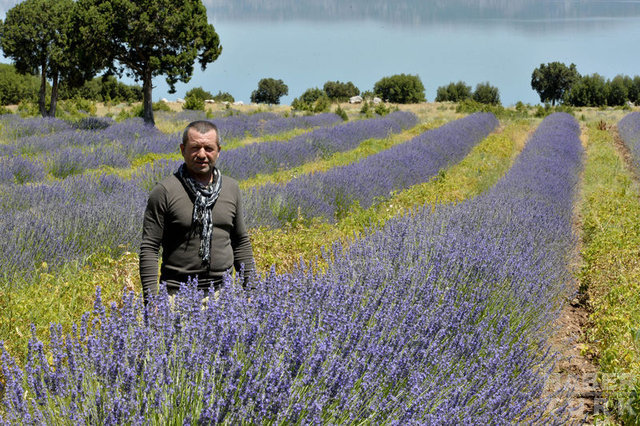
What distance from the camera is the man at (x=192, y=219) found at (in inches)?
105

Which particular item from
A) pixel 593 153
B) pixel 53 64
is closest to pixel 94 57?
pixel 53 64

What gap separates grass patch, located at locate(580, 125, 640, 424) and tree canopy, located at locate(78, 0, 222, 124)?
1584 cm

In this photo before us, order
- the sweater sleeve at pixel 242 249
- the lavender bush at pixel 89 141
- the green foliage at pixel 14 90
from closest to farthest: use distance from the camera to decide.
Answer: the sweater sleeve at pixel 242 249 < the lavender bush at pixel 89 141 < the green foliage at pixel 14 90

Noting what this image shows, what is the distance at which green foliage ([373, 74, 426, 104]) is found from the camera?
75.6m

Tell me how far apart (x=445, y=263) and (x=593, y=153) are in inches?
559

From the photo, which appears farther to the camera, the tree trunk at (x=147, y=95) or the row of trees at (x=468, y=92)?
the row of trees at (x=468, y=92)

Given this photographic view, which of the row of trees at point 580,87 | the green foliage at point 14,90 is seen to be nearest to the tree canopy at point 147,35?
the green foliage at point 14,90

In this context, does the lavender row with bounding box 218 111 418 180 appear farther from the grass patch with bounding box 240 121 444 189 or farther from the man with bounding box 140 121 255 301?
the man with bounding box 140 121 255 301

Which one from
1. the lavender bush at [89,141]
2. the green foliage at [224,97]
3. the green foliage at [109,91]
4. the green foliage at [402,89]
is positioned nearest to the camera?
the lavender bush at [89,141]

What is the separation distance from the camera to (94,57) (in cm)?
2014

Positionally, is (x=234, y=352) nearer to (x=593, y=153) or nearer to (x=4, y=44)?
(x=593, y=153)

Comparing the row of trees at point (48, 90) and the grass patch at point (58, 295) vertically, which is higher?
the row of trees at point (48, 90)

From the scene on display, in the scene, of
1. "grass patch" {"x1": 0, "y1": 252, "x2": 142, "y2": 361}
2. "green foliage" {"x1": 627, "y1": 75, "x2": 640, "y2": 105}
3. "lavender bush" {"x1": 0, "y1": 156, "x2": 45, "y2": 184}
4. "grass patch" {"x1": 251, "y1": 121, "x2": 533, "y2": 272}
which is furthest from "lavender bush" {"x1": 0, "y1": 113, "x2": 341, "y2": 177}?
"green foliage" {"x1": 627, "y1": 75, "x2": 640, "y2": 105}

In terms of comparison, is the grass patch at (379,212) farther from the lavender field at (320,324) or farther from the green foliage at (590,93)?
the green foliage at (590,93)
